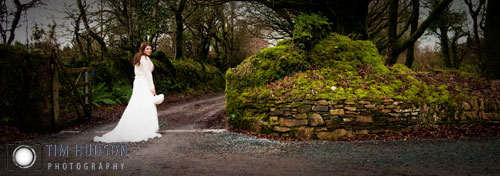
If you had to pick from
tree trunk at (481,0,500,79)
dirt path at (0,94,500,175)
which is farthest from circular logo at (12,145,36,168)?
tree trunk at (481,0,500,79)

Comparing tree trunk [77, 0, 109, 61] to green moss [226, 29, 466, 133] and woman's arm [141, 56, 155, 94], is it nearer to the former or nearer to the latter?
woman's arm [141, 56, 155, 94]

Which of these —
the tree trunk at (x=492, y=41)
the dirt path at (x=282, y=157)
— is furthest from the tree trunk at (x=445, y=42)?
the dirt path at (x=282, y=157)

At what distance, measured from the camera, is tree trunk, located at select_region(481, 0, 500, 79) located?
994 cm

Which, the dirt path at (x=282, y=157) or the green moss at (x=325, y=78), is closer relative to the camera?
the dirt path at (x=282, y=157)

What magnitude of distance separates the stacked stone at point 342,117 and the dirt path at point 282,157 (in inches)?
21.1

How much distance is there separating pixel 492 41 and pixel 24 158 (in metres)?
13.7

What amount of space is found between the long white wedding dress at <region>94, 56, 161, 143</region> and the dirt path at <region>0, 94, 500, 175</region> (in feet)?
1.29

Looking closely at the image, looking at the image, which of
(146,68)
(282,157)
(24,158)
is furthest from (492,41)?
(24,158)

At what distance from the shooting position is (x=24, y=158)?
5.17 metres

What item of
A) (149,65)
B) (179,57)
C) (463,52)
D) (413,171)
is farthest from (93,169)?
(463,52)

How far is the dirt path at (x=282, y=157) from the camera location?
174 inches

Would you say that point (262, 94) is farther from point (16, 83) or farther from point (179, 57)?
point (179, 57)

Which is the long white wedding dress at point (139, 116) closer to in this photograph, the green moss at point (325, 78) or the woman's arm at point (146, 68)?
the woman's arm at point (146, 68)

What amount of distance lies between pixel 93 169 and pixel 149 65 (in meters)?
3.50
